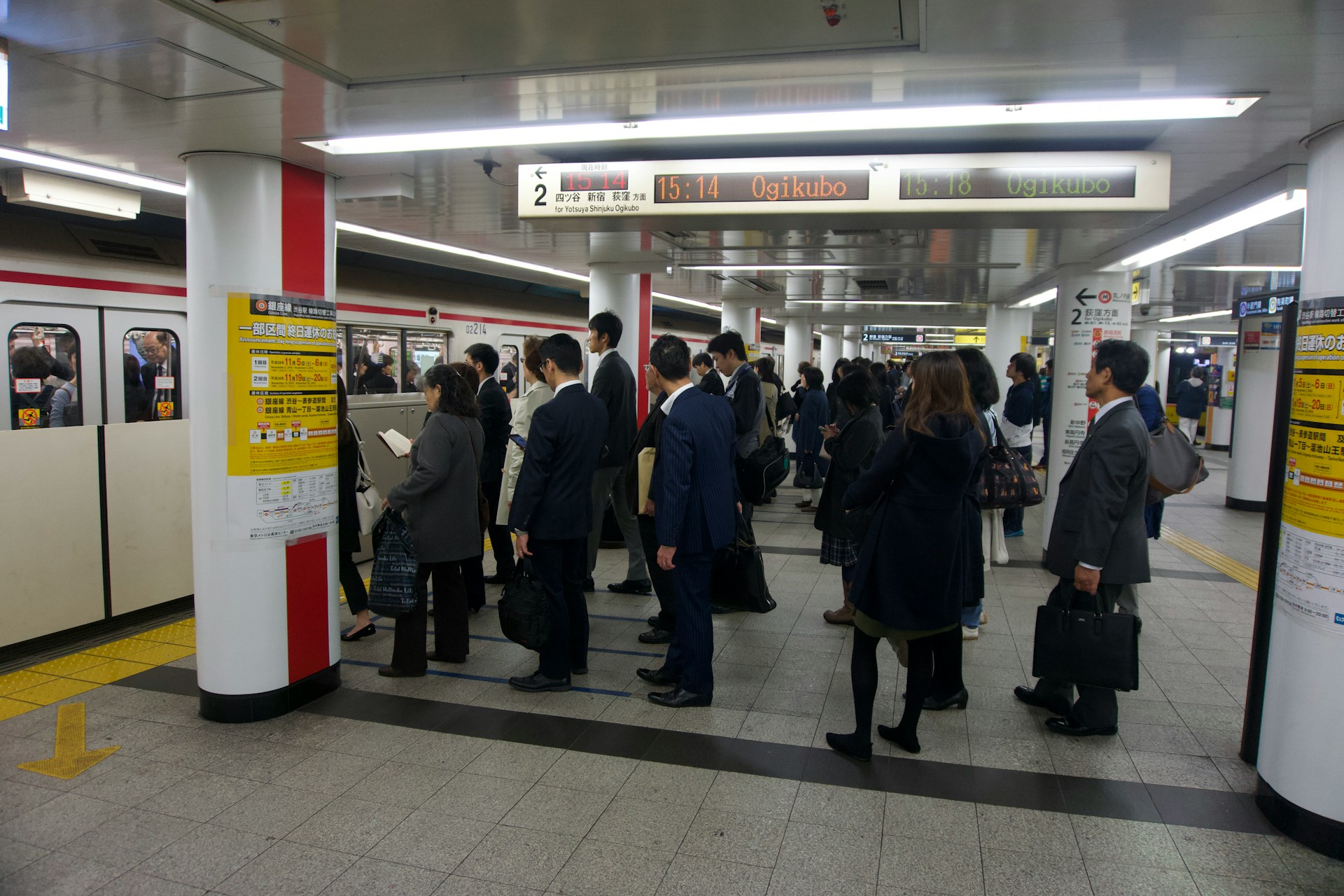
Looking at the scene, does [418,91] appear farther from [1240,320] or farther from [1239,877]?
[1240,320]

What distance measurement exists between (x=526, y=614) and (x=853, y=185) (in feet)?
8.77

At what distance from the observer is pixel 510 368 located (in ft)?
41.1

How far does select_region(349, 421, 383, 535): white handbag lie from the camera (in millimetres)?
4711

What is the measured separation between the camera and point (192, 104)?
346 cm

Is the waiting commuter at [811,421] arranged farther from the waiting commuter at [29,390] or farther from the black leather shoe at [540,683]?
the waiting commuter at [29,390]

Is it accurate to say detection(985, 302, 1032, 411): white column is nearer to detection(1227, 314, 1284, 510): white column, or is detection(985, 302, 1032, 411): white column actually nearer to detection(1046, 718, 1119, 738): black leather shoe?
detection(1227, 314, 1284, 510): white column

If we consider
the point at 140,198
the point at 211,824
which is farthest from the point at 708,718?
the point at 140,198

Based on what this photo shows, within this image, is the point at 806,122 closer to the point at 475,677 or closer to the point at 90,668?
the point at 475,677

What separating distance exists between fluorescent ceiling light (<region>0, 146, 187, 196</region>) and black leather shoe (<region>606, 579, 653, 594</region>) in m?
3.94

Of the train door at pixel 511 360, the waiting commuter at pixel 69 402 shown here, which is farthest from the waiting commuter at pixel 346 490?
the train door at pixel 511 360

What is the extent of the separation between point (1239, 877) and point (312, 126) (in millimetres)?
4729

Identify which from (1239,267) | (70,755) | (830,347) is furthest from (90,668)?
(830,347)

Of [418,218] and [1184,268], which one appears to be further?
[1184,268]

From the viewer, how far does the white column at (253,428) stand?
3.86m
